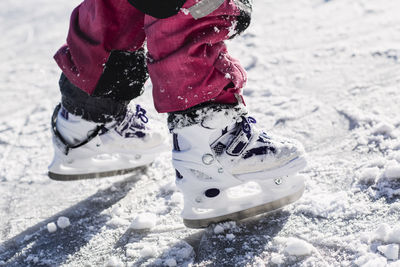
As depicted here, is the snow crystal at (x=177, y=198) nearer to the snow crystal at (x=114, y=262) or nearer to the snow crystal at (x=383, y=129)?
the snow crystal at (x=114, y=262)

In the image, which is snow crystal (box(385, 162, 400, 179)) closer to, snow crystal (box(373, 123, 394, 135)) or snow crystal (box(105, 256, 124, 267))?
snow crystal (box(373, 123, 394, 135))

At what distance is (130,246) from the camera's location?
4.14 ft

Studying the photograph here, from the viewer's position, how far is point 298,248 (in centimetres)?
110

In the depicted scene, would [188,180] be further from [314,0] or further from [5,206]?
[314,0]

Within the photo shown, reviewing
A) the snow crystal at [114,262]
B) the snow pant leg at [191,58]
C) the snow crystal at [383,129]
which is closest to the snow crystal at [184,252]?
the snow crystal at [114,262]

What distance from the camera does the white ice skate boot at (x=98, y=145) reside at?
1.50 metres

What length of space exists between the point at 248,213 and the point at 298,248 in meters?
0.21

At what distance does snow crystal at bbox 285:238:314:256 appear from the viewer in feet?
3.61

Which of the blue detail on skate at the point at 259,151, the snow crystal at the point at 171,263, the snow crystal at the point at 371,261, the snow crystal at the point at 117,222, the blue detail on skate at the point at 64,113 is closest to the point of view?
the snow crystal at the point at 371,261

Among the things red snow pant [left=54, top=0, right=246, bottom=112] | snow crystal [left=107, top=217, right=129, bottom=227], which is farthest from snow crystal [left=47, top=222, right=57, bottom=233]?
red snow pant [left=54, top=0, right=246, bottom=112]

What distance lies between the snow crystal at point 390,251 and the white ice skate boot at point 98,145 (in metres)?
0.80

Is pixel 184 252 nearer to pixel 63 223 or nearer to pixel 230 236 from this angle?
pixel 230 236

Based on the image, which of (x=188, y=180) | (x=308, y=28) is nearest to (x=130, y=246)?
(x=188, y=180)

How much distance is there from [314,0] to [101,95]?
A: 2.44 meters
